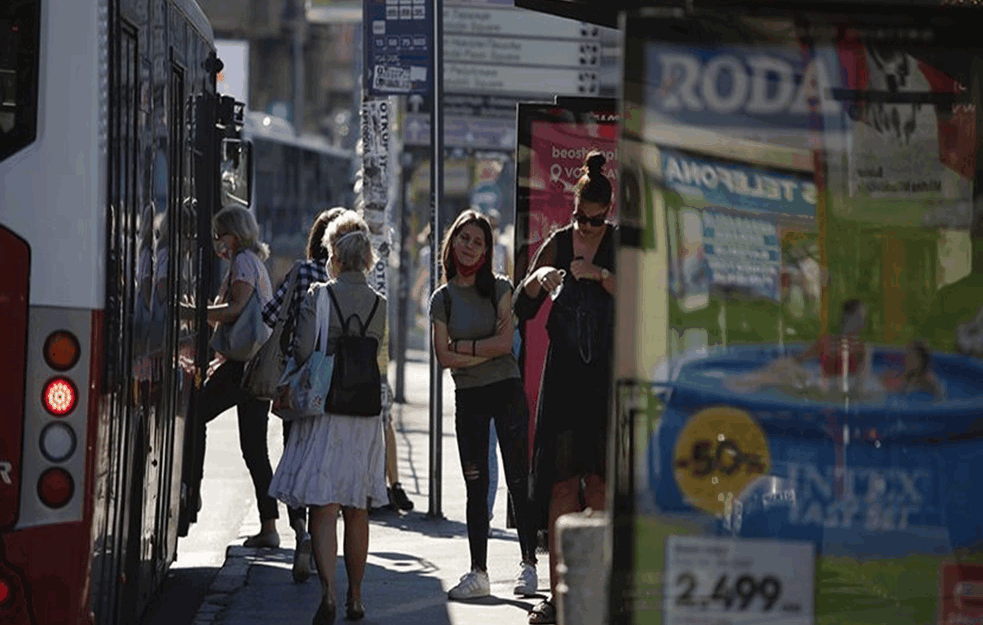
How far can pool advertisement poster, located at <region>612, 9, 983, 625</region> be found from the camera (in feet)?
18.7

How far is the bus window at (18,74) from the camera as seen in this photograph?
7.08 metres

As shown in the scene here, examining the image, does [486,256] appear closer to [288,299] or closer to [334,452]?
[288,299]

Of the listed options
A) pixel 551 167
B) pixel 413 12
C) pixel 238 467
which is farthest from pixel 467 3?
pixel 551 167

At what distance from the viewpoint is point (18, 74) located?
23.3 ft

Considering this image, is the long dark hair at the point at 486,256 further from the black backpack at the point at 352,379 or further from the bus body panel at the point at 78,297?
the bus body panel at the point at 78,297

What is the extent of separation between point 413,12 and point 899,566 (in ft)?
31.6

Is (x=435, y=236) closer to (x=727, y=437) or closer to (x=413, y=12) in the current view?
(x=413, y=12)

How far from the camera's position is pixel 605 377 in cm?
941

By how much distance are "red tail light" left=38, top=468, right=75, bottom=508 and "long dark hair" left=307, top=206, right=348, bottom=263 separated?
4.44 meters

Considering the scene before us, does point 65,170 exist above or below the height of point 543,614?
above

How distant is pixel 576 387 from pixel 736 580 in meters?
3.68

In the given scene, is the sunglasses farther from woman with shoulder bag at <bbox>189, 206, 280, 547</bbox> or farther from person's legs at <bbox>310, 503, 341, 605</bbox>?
woman with shoulder bag at <bbox>189, 206, 280, 547</bbox>

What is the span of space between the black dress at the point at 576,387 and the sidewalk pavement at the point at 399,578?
3.68 ft

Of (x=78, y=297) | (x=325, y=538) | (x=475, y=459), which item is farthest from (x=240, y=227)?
(x=78, y=297)
